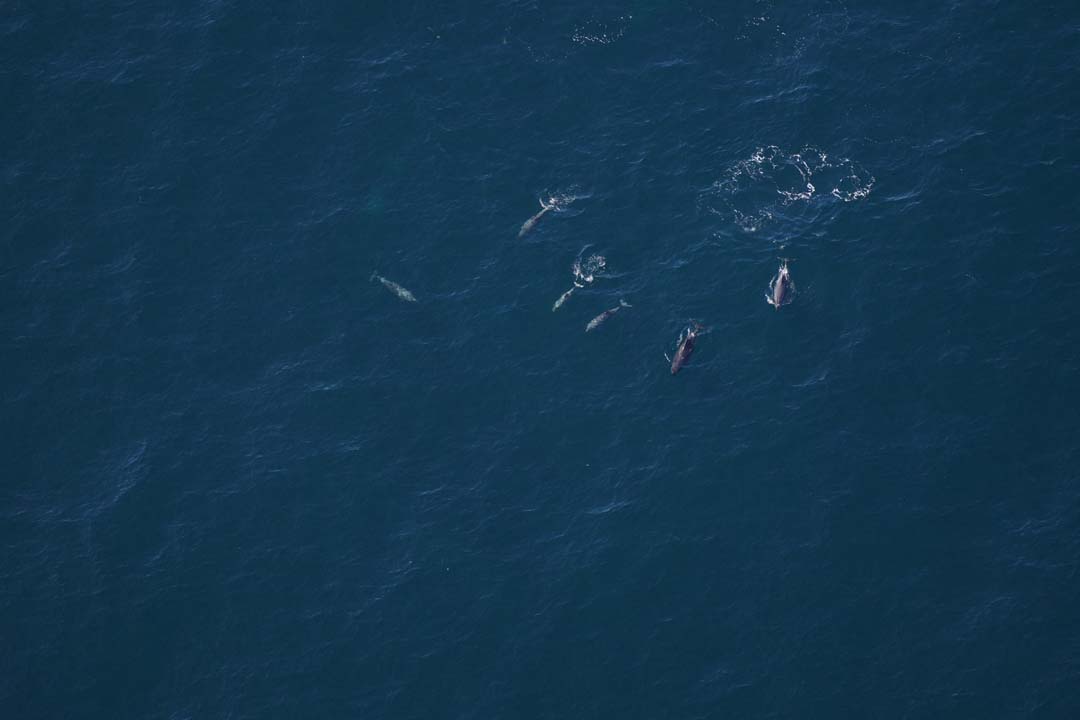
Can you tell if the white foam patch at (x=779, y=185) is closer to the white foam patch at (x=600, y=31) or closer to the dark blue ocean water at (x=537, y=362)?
the dark blue ocean water at (x=537, y=362)

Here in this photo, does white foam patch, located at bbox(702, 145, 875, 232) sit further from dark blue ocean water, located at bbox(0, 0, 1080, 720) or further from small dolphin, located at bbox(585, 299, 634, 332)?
small dolphin, located at bbox(585, 299, 634, 332)

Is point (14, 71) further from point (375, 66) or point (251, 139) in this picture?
point (375, 66)

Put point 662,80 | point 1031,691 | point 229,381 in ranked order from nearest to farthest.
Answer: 1. point 1031,691
2. point 229,381
3. point 662,80

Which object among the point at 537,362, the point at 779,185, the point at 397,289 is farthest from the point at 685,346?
the point at 397,289

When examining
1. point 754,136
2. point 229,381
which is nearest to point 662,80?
point 754,136

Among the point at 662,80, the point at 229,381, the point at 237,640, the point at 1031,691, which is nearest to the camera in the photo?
the point at 1031,691

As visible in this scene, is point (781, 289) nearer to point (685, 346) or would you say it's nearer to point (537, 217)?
point (685, 346)

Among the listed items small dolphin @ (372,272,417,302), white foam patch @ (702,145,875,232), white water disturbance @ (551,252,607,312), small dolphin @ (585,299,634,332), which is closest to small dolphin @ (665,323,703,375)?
small dolphin @ (585,299,634,332)
